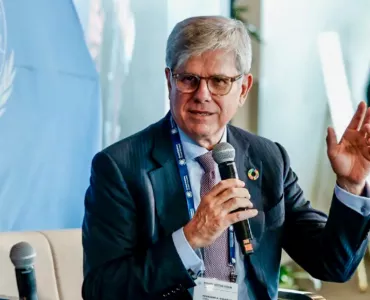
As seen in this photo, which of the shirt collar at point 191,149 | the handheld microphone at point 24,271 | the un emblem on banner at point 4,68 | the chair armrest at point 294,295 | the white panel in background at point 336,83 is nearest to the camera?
the handheld microphone at point 24,271

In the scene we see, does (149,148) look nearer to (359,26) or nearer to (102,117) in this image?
(102,117)

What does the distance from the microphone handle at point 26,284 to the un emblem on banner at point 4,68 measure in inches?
44.3

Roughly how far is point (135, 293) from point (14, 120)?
3.83 feet

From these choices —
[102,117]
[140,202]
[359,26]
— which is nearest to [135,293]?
[140,202]

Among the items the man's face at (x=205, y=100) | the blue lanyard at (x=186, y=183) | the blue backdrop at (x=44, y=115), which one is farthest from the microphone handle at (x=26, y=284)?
the blue backdrop at (x=44, y=115)

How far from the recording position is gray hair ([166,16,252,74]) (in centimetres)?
142

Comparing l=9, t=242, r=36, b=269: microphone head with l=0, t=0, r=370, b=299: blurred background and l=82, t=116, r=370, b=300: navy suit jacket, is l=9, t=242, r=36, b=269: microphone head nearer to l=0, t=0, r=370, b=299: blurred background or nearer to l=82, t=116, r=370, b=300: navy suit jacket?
l=82, t=116, r=370, b=300: navy suit jacket

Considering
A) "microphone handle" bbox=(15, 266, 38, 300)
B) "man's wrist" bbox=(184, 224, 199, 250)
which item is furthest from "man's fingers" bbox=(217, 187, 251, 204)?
"microphone handle" bbox=(15, 266, 38, 300)

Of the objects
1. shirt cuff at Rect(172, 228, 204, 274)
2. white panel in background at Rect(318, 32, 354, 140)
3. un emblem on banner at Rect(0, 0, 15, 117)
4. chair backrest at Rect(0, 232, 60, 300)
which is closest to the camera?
shirt cuff at Rect(172, 228, 204, 274)

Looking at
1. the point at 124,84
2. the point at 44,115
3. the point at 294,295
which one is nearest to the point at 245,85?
the point at 294,295

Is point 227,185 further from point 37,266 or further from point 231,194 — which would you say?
point 37,266

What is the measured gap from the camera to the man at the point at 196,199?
4.52 ft

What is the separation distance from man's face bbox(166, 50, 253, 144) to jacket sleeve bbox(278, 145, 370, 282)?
31 centimetres

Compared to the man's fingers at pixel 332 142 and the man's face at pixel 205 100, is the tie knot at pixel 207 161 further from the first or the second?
the man's fingers at pixel 332 142
